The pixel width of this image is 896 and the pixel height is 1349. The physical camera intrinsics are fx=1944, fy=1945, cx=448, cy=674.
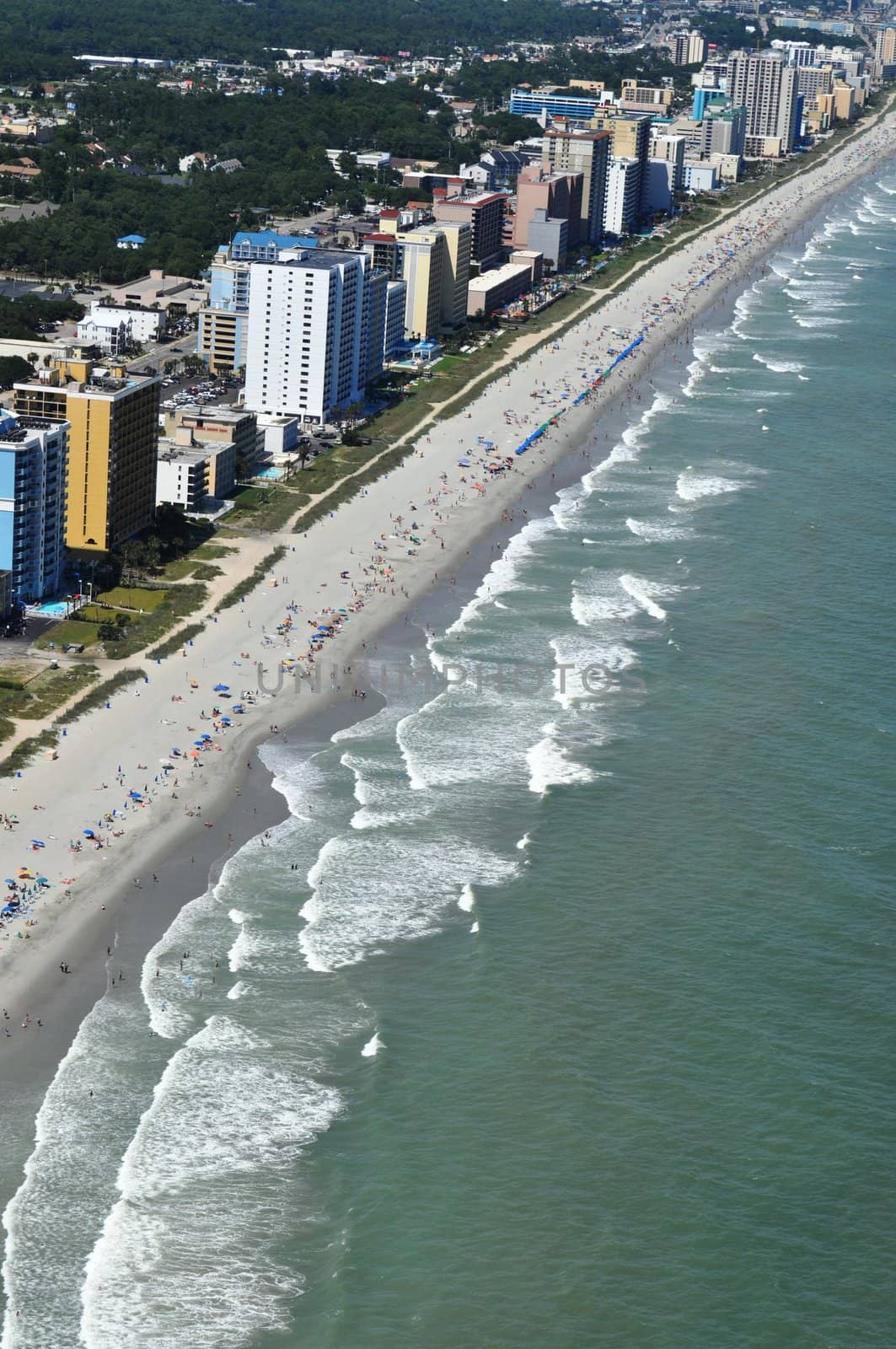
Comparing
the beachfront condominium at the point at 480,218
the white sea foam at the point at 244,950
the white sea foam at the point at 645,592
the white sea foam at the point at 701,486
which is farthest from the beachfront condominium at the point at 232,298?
the white sea foam at the point at 244,950

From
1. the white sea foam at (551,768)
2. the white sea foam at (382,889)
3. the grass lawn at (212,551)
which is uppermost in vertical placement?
the grass lawn at (212,551)

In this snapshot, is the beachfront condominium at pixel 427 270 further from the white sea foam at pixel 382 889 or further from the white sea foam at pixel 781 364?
the white sea foam at pixel 382 889

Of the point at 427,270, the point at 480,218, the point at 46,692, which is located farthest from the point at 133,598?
the point at 480,218

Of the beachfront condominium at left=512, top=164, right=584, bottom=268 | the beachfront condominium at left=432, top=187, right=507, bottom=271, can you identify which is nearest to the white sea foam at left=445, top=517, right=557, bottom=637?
the beachfront condominium at left=432, top=187, right=507, bottom=271

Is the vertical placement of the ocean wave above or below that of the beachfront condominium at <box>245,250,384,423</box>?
below

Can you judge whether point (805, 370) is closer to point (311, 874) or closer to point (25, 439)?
point (25, 439)

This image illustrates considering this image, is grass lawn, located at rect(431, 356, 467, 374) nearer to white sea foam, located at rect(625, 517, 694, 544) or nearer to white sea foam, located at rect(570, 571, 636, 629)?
white sea foam, located at rect(625, 517, 694, 544)
